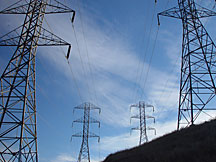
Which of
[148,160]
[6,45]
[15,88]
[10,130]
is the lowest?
[148,160]

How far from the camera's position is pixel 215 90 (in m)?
16.0

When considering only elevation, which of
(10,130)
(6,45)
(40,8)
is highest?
(40,8)

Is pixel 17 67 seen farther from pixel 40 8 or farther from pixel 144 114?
pixel 144 114

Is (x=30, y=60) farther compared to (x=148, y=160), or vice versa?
(x=30, y=60)

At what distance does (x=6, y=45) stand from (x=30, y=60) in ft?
7.69

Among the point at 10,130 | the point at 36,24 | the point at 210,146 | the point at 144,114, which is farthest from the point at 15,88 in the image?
the point at 144,114

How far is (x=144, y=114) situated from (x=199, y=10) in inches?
909

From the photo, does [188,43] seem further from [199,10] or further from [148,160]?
[148,160]

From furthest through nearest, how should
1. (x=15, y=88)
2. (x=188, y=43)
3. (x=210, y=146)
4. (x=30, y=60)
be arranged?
1. (x=188, y=43)
2. (x=30, y=60)
3. (x=15, y=88)
4. (x=210, y=146)

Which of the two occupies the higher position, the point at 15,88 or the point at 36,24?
the point at 36,24

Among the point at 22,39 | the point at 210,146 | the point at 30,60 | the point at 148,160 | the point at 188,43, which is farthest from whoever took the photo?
the point at 188,43

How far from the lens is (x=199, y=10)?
66.5 ft

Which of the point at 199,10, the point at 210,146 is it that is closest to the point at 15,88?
the point at 210,146

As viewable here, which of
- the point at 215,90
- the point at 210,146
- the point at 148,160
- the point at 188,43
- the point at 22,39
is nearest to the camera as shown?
the point at 210,146
